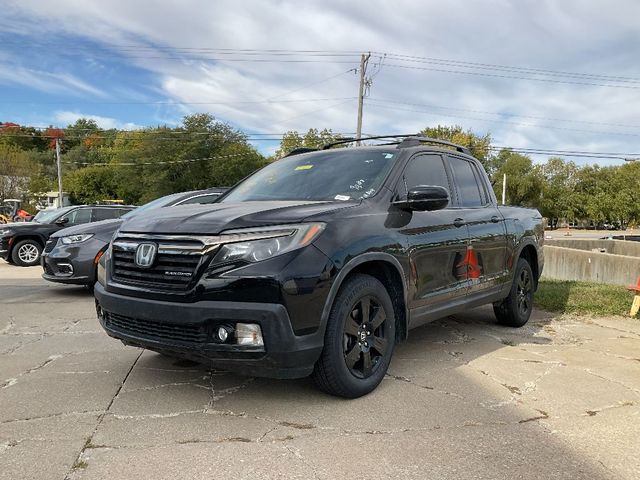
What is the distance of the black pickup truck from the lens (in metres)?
3.25

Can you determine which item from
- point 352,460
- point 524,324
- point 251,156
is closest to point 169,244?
point 352,460

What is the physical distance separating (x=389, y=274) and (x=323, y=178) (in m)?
1.02

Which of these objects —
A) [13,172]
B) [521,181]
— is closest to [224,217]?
[13,172]

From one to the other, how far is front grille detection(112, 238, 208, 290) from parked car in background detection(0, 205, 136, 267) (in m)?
9.38

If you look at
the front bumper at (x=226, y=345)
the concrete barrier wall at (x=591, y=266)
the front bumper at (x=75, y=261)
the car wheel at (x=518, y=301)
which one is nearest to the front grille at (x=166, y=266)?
the front bumper at (x=226, y=345)

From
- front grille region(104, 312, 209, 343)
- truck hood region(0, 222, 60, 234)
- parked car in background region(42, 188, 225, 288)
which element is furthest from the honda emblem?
truck hood region(0, 222, 60, 234)

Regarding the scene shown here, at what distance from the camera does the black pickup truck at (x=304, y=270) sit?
10.7 feet

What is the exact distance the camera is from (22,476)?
8.66ft

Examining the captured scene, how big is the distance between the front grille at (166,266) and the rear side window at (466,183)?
2920 millimetres

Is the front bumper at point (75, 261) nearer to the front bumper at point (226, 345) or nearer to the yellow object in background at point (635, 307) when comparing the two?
the front bumper at point (226, 345)

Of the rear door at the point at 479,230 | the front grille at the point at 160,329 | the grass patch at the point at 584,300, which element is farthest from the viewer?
the grass patch at the point at 584,300

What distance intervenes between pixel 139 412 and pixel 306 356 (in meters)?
1.15

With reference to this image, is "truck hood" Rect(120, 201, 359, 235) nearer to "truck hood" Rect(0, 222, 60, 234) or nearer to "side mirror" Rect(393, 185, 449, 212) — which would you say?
"side mirror" Rect(393, 185, 449, 212)

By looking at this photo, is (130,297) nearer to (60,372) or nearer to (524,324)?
(60,372)
